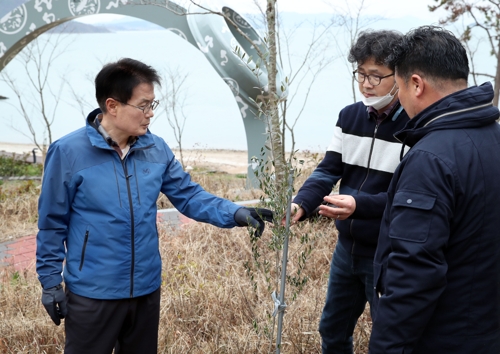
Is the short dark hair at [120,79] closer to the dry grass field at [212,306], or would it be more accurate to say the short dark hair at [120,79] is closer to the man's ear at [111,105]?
the man's ear at [111,105]

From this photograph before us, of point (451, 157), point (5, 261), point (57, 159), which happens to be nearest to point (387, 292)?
point (451, 157)

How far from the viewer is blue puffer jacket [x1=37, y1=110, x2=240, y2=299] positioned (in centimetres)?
222

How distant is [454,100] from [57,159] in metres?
1.57

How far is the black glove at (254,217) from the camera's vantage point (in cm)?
239

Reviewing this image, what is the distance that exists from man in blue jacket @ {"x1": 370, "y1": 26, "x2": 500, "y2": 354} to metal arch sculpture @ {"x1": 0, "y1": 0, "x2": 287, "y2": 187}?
21.0ft

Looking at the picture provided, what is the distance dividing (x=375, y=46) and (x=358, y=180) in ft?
2.03

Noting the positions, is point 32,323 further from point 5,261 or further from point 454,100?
point 454,100

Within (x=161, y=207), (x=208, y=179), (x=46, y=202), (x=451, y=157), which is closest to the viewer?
(x=451, y=157)

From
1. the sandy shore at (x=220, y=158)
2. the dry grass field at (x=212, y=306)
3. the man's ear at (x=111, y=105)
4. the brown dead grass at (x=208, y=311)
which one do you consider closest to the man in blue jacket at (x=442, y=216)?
the dry grass field at (x=212, y=306)

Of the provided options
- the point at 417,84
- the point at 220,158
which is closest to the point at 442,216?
the point at 417,84

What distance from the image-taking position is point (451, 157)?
1580mm

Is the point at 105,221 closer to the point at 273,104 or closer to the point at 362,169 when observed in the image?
the point at 273,104

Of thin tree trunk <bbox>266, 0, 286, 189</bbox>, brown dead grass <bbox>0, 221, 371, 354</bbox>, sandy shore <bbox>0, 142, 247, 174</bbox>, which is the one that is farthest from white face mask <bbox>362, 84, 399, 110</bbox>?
sandy shore <bbox>0, 142, 247, 174</bbox>

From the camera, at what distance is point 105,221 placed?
2.23 meters
